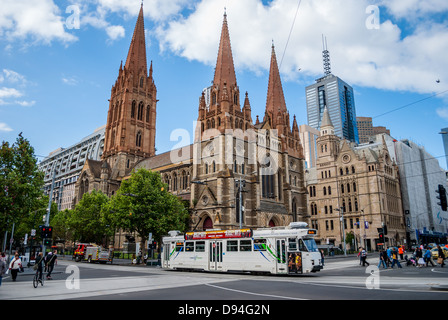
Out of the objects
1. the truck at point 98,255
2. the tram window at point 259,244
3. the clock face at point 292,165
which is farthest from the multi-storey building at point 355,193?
the tram window at point 259,244

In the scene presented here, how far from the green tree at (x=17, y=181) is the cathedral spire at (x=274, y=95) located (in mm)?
40064

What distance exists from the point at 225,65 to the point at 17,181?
33.5 m

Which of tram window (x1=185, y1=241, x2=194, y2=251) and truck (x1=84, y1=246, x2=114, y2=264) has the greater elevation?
tram window (x1=185, y1=241, x2=194, y2=251)

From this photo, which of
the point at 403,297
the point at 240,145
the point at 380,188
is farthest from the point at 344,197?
the point at 403,297

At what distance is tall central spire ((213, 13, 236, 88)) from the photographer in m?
50.0

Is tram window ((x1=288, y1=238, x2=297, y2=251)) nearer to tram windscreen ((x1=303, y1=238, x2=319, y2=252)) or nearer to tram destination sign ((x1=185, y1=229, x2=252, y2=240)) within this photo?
tram windscreen ((x1=303, y1=238, x2=319, y2=252))

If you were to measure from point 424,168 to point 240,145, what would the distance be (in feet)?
199

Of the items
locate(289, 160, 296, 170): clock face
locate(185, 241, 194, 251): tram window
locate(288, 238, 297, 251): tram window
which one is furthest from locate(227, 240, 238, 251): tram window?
locate(289, 160, 296, 170): clock face

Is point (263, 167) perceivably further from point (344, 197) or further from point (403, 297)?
point (403, 297)

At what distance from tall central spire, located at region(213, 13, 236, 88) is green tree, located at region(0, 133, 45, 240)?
94.7ft

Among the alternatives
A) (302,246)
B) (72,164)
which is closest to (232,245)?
(302,246)

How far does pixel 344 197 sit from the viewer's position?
7512 cm

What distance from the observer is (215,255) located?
2420 centimetres

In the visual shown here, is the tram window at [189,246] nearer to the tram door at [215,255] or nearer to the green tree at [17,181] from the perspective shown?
the tram door at [215,255]
